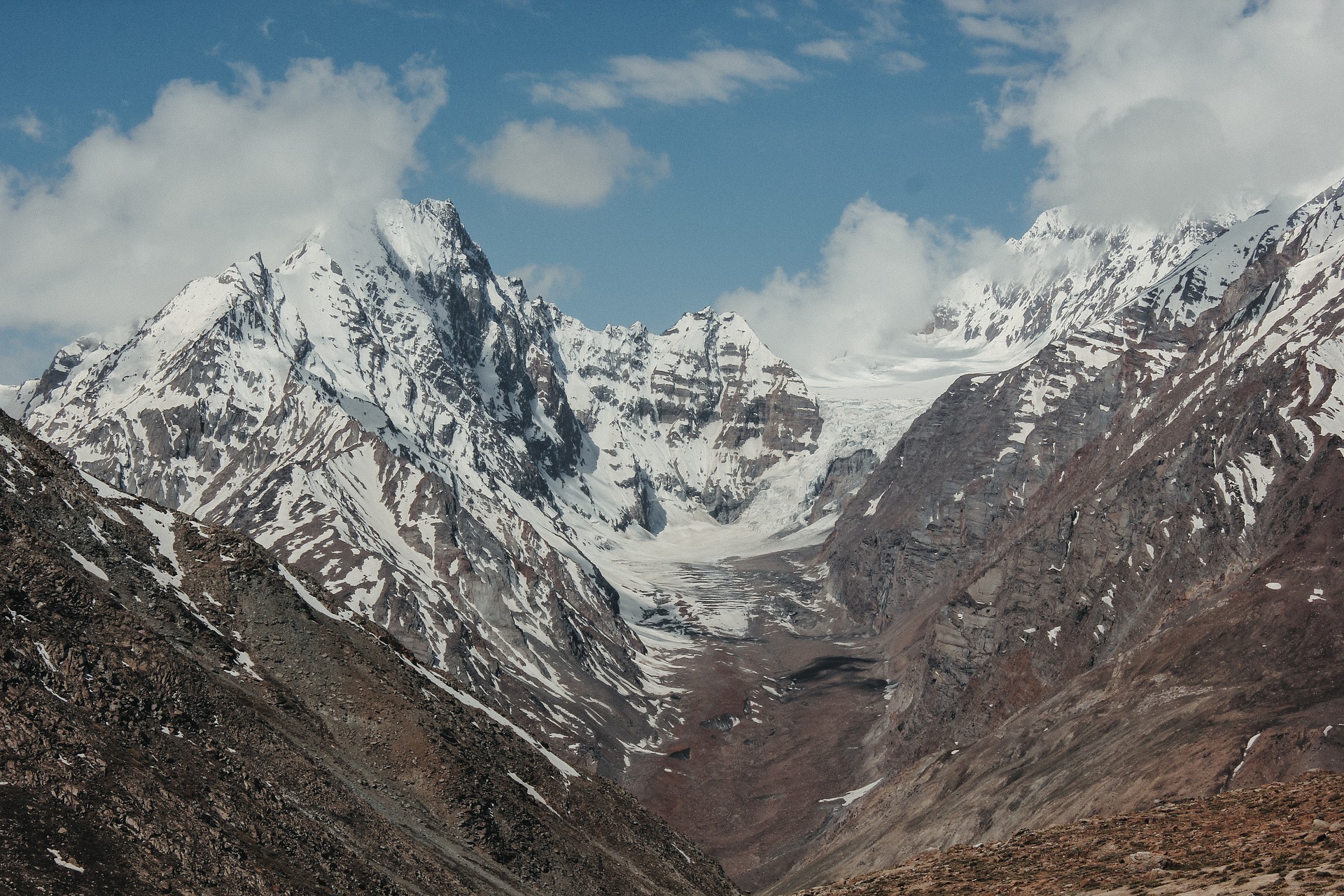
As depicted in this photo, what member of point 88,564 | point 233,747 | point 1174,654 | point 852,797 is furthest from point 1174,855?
point 852,797

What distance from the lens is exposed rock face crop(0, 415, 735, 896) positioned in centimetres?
4775

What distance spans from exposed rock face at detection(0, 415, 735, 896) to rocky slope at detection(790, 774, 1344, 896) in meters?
22.4

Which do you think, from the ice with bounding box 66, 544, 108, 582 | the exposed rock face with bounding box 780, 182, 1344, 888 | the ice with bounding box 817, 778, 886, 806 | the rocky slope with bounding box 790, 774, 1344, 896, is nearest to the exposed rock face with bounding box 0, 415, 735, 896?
the ice with bounding box 66, 544, 108, 582

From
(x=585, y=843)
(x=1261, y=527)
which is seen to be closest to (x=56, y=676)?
(x=585, y=843)

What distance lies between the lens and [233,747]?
203ft

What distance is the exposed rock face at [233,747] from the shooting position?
47.8 m

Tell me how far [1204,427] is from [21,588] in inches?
6660

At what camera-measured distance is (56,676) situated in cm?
5525

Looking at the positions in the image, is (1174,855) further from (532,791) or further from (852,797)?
(852,797)

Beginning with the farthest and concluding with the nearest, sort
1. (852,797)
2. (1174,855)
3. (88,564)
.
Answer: (852,797) < (88,564) < (1174,855)

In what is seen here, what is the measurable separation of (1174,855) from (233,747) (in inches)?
1563

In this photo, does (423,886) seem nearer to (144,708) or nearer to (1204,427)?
(144,708)

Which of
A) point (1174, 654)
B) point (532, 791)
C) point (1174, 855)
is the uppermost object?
point (532, 791)

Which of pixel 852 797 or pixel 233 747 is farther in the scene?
pixel 852 797
